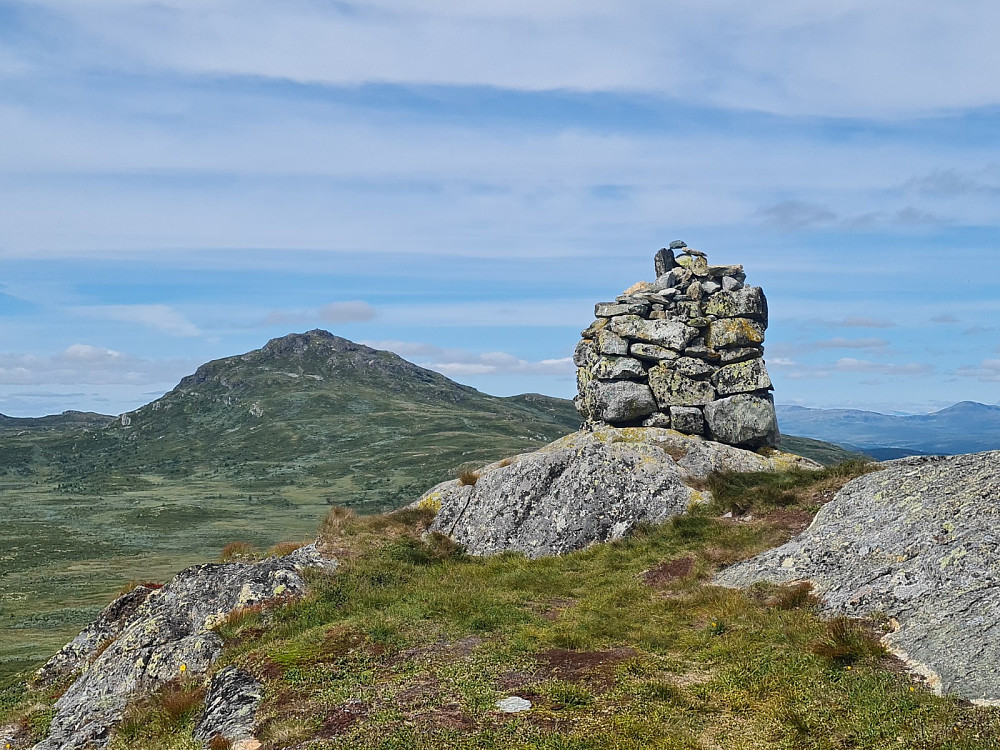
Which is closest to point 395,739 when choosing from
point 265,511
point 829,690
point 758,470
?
point 829,690

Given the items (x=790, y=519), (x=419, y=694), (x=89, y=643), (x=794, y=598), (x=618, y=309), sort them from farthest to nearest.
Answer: (x=618, y=309), (x=89, y=643), (x=790, y=519), (x=794, y=598), (x=419, y=694)

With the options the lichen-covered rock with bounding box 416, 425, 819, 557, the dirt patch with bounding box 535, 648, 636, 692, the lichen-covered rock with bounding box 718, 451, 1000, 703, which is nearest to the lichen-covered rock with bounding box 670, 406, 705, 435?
the lichen-covered rock with bounding box 416, 425, 819, 557

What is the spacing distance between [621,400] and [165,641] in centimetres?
2436

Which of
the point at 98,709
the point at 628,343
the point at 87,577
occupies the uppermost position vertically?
the point at 628,343

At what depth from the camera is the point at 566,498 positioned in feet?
85.1

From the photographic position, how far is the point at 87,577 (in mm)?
97688

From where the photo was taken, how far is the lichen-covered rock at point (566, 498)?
24891 millimetres

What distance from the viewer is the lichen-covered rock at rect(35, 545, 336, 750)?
17.2 metres

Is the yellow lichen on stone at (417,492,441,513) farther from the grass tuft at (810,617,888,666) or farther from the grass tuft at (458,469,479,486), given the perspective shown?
the grass tuft at (810,617,888,666)

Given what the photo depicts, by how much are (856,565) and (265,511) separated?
535 feet

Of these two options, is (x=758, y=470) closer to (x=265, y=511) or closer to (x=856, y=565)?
(x=856, y=565)

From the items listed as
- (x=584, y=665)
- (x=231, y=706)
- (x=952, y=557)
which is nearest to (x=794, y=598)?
(x=952, y=557)

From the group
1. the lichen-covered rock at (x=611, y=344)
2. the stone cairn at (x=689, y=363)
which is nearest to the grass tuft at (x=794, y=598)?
the stone cairn at (x=689, y=363)

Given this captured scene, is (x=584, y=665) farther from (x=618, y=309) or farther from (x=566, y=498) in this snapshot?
(x=618, y=309)
